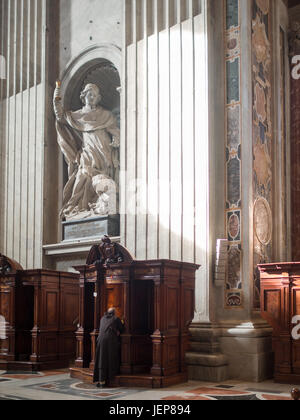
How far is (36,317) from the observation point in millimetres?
13539

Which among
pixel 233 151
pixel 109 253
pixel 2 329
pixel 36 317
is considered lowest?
pixel 2 329

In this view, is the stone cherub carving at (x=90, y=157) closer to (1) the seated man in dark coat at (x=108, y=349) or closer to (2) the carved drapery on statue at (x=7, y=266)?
(2) the carved drapery on statue at (x=7, y=266)

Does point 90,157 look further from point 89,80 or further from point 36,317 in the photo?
point 36,317

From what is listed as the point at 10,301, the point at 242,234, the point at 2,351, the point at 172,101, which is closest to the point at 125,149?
the point at 172,101

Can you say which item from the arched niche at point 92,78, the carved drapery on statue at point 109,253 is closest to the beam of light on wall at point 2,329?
the carved drapery on statue at point 109,253

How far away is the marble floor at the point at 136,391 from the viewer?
967cm

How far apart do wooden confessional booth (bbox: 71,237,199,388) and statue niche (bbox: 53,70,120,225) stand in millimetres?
3156

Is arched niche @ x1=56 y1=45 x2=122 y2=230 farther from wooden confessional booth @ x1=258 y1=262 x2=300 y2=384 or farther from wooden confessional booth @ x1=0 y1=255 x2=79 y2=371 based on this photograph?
wooden confessional booth @ x1=258 y1=262 x2=300 y2=384

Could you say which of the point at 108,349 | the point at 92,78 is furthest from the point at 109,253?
the point at 92,78

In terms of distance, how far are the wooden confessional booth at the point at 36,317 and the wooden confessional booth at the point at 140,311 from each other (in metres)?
1.45

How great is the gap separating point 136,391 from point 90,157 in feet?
22.6

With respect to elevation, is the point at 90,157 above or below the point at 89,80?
below

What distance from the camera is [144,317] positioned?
12.1 meters

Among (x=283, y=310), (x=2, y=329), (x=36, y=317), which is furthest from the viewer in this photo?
(x=2, y=329)
